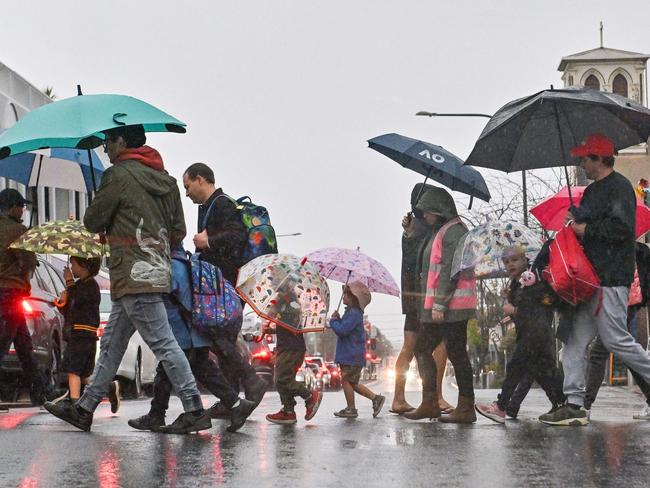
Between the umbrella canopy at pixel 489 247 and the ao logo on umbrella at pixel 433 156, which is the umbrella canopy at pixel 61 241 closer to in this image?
the umbrella canopy at pixel 489 247

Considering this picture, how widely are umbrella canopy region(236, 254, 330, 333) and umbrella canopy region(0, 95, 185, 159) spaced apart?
1.38 meters

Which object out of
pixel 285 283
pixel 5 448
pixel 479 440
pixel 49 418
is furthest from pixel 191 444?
pixel 49 418

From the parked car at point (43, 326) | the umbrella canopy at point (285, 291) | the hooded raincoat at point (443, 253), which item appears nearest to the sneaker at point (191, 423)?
the umbrella canopy at point (285, 291)

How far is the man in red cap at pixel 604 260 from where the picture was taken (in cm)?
998

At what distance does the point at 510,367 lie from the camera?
11414 millimetres

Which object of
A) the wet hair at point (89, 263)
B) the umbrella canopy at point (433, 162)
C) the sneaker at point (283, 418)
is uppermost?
the umbrella canopy at point (433, 162)

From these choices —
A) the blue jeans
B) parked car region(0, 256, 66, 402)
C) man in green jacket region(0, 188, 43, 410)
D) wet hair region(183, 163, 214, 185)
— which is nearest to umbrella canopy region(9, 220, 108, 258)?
man in green jacket region(0, 188, 43, 410)

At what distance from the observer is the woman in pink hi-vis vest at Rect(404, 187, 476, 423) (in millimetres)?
11133

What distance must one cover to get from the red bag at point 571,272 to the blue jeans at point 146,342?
2.71 meters

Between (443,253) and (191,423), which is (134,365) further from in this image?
(191,423)

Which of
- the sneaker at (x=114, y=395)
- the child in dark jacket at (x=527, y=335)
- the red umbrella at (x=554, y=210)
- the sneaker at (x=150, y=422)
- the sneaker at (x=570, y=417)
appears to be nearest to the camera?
the sneaker at (x=150, y=422)

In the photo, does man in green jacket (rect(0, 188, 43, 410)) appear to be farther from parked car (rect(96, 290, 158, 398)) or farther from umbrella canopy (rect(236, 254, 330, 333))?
parked car (rect(96, 290, 158, 398))

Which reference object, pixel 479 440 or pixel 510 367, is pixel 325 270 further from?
pixel 479 440

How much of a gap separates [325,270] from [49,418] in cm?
329
